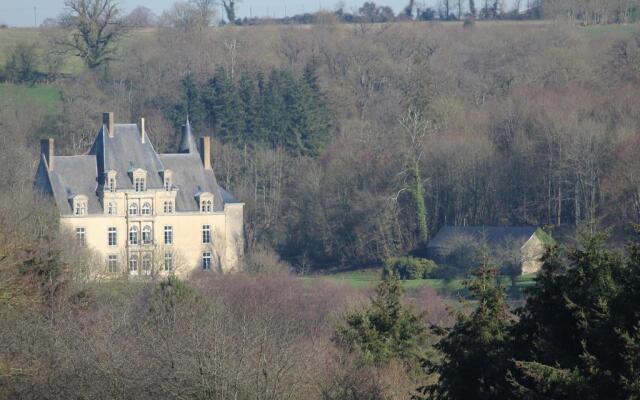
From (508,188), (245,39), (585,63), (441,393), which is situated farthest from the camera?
(245,39)

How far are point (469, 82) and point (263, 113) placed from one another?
12234mm

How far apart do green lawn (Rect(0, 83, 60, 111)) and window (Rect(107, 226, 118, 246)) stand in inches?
639

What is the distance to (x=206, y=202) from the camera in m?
62.5

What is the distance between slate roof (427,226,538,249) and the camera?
55.6 m

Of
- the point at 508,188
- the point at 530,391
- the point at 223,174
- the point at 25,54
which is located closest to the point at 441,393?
the point at 530,391

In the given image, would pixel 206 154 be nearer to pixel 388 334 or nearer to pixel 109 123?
pixel 109 123

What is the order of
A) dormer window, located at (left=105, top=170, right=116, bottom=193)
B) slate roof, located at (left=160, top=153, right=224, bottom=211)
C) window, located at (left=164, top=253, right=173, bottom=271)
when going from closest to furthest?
window, located at (left=164, top=253, right=173, bottom=271) < dormer window, located at (left=105, top=170, right=116, bottom=193) < slate roof, located at (left=160, top=153, right=224, bottom=211)

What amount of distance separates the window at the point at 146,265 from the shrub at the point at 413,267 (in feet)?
24.9

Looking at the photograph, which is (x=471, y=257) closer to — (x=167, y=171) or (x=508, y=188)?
(x=508, y=188)

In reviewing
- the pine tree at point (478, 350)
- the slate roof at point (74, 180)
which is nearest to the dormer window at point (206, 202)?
the slate roof at point (74, 180)

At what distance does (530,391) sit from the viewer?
18859mm

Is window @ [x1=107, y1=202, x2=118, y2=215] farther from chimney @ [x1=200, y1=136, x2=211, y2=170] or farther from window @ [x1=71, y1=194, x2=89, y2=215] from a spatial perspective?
chimney @ [x1=200, y1=136, x2=211, y2=170]

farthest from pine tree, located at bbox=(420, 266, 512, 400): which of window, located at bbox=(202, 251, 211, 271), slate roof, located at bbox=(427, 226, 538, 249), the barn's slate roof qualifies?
the barn's slate roof

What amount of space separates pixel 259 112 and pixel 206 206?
11932mm
